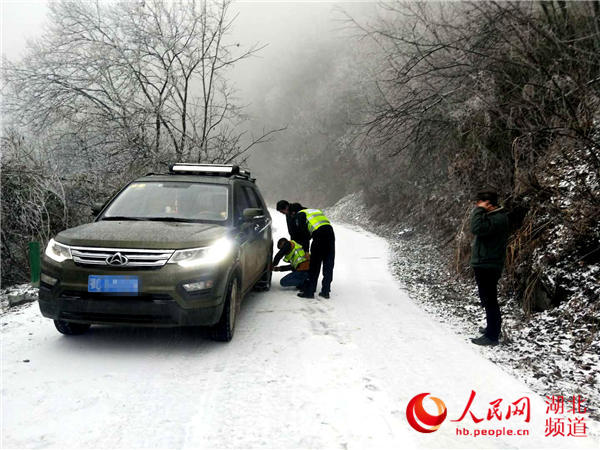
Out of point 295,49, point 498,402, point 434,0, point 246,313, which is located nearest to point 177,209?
point 246,313

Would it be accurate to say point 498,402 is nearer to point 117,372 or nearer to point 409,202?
point 117,372

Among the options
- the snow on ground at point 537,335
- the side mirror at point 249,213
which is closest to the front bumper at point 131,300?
the side mirror at point 249,213

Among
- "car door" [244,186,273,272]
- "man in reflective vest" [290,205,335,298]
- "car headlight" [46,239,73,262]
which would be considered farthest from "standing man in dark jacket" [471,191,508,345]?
"car headlight" [46,239,73,262]

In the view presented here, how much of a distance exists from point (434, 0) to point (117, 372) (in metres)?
10.5

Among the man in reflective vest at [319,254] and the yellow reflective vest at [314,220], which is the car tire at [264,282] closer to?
the man in reflective vest at [319,254]

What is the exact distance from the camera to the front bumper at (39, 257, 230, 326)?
4230 millimetres

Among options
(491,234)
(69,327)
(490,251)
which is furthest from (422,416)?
(69,327)

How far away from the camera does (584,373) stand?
168 inches

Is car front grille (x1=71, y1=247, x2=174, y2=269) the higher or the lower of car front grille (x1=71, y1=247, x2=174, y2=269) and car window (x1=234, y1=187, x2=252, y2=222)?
the lower

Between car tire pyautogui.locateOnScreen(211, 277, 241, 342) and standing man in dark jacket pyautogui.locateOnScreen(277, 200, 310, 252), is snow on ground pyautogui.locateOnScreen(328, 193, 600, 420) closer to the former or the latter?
standing man in dark jacket pyautogui.locateOnScreen(277, 200, 310, 252)

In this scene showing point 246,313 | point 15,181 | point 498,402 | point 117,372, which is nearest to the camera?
point 498,402

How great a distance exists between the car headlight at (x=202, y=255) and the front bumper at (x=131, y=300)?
81 mm

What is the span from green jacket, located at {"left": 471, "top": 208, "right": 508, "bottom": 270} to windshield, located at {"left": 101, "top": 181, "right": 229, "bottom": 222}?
299 cm

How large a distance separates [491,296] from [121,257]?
401cm
